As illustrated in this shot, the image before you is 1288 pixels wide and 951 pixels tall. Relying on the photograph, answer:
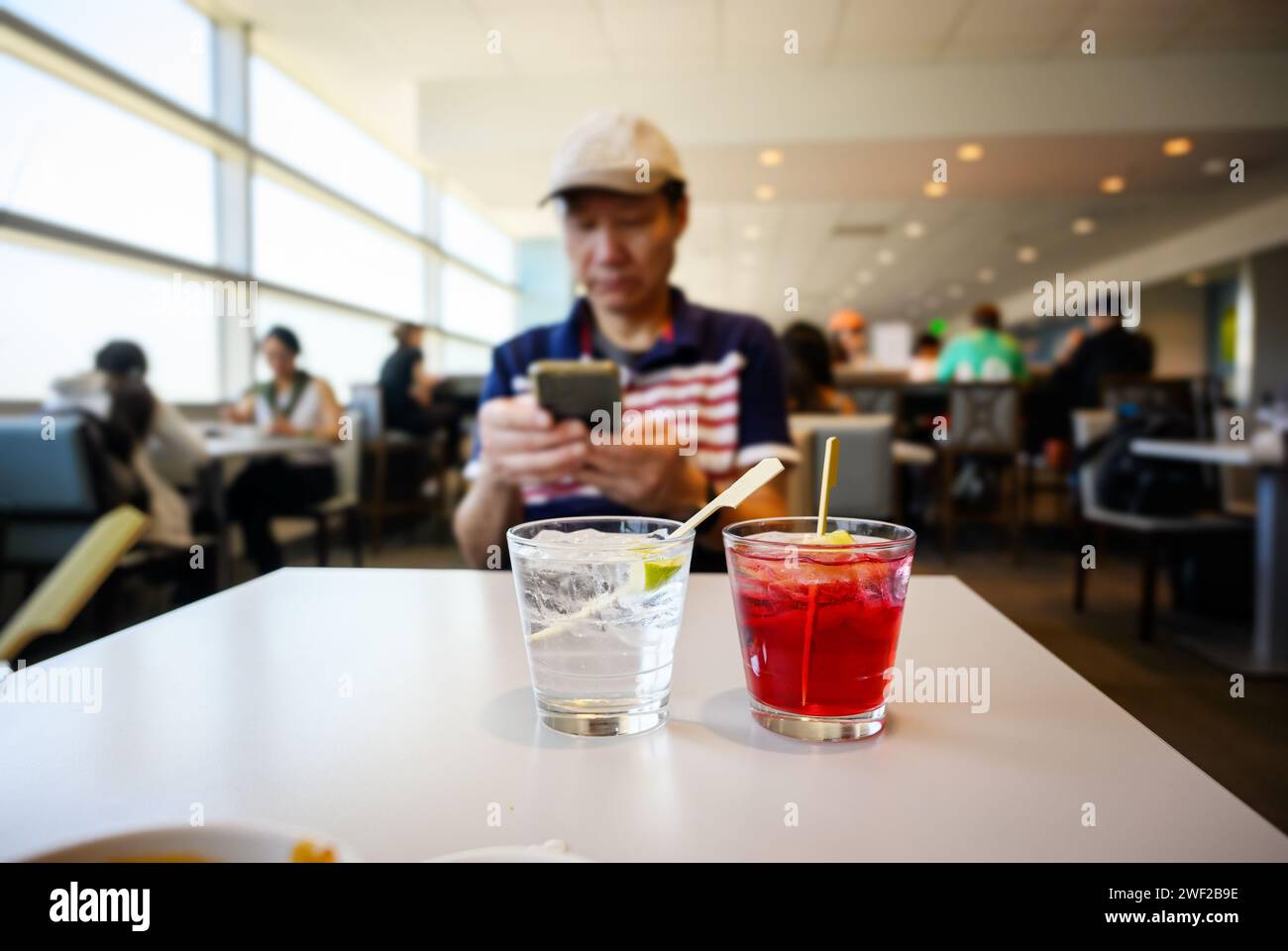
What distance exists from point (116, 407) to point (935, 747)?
305 cm

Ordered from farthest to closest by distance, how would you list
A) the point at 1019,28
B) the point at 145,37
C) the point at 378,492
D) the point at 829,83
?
the point at 829,83
the point at 1019,28
the point at 378,492
the point at 145,37

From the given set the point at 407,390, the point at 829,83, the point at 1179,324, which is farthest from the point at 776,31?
the point at 1179,324

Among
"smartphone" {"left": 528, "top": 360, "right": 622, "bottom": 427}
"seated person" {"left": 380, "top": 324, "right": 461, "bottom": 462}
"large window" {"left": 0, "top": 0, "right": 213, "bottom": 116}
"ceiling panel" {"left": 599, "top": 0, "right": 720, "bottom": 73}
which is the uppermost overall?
"ceiling panel" {"left": 599, "top": 0, "right": 720, "bottom": 73}

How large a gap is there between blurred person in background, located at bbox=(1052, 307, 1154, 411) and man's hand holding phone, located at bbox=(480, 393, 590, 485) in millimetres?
5433

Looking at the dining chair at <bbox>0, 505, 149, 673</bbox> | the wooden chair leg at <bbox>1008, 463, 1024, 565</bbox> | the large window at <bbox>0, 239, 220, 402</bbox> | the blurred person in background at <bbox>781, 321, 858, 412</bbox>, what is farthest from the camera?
the wooden chair leg at <bbox>1008, 463, 1024, 565</bbox>

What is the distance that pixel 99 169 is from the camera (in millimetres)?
4453

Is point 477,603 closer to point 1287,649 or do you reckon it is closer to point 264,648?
point 264,648

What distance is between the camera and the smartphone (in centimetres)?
113

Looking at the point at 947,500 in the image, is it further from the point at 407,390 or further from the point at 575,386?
the point at 575,386

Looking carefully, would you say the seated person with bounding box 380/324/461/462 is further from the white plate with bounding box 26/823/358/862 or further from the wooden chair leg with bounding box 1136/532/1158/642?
the white plate with bounding box 26/823/358/862

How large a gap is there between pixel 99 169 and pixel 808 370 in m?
3.82

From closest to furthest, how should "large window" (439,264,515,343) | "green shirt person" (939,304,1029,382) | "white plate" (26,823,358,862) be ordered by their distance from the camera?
"white plate" (26,823,358,862) < "green shirt person" (939,304,1029,382) < "large window" (439,264,515,343)

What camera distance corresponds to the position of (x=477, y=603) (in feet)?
2.58

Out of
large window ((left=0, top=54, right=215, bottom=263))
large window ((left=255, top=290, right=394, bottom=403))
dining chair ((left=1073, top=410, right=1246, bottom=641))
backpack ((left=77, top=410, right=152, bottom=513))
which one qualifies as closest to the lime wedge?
backpack ((left=77, top=410, right=152, bottom=513))
